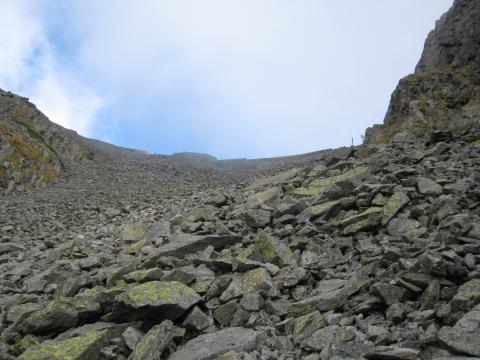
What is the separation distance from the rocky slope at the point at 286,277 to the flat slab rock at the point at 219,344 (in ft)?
0.09

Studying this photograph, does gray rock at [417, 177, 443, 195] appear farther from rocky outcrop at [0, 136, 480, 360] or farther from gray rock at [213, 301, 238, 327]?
gray rock at [213, 301, 238, 327]

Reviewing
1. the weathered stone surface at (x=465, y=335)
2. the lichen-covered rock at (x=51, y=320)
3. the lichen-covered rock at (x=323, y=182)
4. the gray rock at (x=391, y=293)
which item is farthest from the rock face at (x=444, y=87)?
the lichen-covered rock at (x=51, y=320)

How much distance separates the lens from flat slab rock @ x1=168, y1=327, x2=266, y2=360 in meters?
7.02

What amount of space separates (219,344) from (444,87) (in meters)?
Answer: 26.0

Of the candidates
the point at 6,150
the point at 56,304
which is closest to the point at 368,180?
the point at 56,304

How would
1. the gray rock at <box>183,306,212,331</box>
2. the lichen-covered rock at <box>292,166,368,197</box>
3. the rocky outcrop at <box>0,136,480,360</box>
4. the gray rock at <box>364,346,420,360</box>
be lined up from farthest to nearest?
the lichen-covered rock at <box>292,166,368,197</box> → the gray rock at <box>183,306,212,331</box> → the rocky outcrop at <box>0,136,480,360</box> → the gray rock at <box>364,346,420,360</box>

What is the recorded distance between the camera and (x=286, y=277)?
952cm

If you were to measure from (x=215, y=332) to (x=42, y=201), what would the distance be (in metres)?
23.3

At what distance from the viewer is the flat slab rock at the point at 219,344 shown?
7.02 m

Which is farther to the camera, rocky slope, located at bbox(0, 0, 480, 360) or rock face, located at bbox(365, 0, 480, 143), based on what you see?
rock face, located at bbox(365, 0, 480, 143)

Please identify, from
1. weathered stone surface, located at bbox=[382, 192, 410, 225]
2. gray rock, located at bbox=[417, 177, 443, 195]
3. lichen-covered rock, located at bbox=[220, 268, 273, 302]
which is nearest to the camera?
lichen-covered rock, located at bbox=[220, 268, 273, 302]

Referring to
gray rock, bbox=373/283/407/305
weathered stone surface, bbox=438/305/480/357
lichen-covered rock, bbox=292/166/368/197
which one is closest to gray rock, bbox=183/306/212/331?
gray rock, bbox=373/283/407/305

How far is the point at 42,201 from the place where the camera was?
89.1 ft

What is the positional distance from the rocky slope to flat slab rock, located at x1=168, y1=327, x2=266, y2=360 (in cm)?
3
